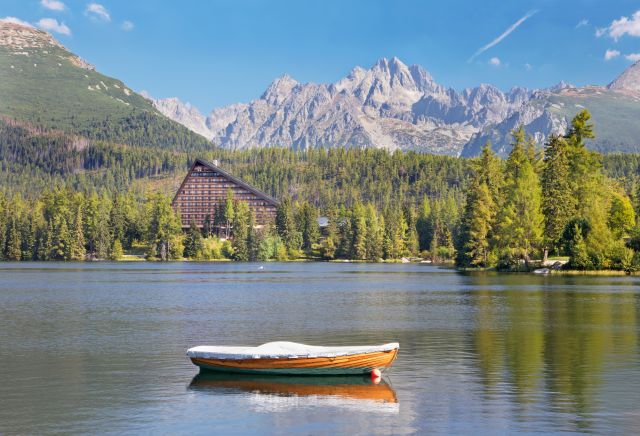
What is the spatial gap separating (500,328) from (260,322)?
19651 millimetres

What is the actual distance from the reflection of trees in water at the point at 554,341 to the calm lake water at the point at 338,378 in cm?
14

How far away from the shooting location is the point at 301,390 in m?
35.6

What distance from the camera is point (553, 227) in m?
136

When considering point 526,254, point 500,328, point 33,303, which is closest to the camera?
point 500,328

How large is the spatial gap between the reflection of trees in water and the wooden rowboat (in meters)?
5.54

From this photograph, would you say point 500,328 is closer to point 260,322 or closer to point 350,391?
point 260,322

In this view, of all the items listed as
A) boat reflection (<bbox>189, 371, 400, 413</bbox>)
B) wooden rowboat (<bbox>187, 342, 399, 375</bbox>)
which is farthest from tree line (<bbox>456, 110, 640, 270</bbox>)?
boat reflection (<bbox>189, 371, 400, 413</bbox>)

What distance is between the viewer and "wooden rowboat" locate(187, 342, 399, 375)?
36719 mm

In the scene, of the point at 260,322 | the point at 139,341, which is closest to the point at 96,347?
the point at 139,341

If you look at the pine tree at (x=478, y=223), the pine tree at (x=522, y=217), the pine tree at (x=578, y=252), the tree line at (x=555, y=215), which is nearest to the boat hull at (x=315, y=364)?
the pine tree at (x=578, y=252)

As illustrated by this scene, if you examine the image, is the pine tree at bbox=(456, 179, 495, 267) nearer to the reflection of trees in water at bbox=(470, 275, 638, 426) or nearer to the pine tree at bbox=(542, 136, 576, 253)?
the pine tree at bbox=(542, 136, 576, 253)

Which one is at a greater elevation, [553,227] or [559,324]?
[553,227]

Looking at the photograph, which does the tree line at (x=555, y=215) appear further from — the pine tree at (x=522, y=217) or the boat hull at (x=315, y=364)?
the boat hull at (x=315, y=364)

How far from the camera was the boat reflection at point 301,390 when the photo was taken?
108 ft
